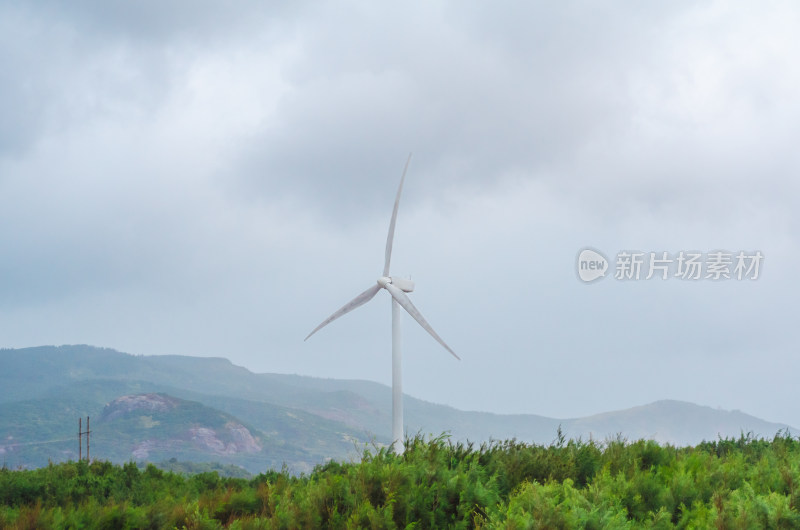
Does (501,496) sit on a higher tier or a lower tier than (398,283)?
lower

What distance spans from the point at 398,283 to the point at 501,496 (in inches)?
869

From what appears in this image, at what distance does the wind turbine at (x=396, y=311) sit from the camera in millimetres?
31906

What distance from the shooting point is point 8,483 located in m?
24.1

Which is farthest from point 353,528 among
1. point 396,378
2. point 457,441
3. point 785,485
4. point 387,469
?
point 396,378

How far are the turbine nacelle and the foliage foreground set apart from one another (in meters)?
18.5

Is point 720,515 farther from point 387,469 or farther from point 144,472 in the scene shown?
point 144,472

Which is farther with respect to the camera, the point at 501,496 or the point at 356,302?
the point at 356,302

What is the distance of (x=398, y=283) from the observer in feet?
114

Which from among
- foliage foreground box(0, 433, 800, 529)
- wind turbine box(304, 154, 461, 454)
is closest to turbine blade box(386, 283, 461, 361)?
wind turbine box(304, 154, 461, 454)

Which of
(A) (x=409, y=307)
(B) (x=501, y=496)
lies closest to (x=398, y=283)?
(A) (x=409, y=307)

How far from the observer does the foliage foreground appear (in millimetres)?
9836

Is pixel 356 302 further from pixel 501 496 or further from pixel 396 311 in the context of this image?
pixel 501 496

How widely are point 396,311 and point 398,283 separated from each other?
170 centimetres

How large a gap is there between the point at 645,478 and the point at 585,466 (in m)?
2.56
